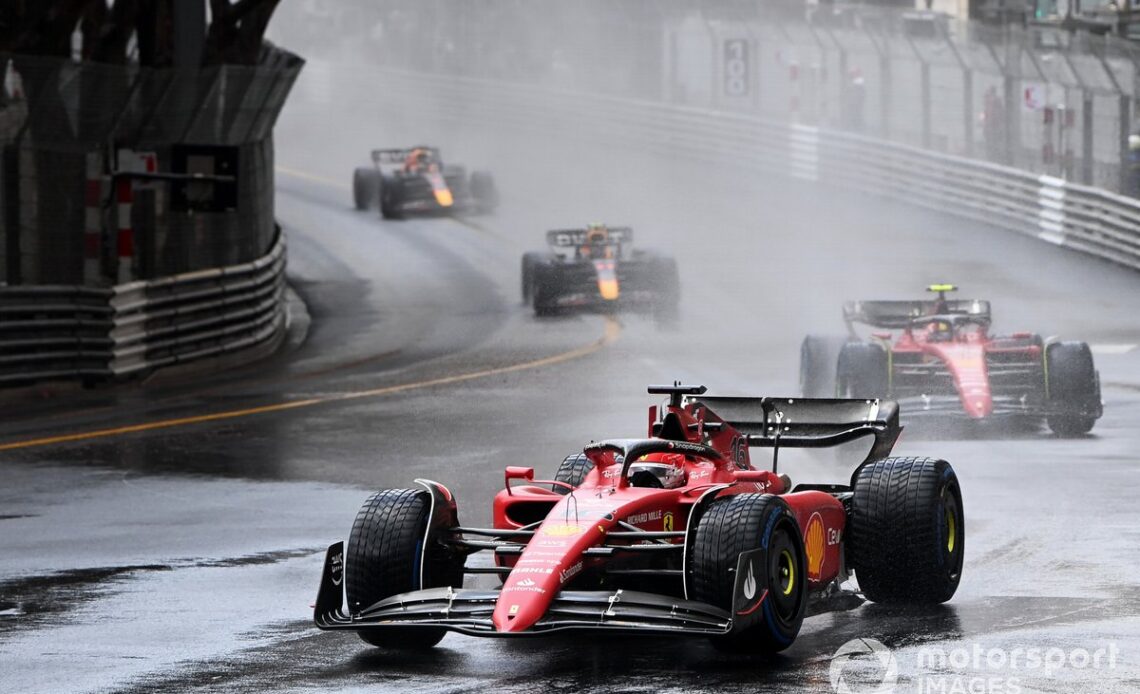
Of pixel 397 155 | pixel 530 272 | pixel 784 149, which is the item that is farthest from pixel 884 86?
pixel 530 272

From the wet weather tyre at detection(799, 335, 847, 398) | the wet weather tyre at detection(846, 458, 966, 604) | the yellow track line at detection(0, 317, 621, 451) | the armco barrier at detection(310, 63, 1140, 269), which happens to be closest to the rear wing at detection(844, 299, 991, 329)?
the wet weather tyre at detection(799, 335, 847, 398)

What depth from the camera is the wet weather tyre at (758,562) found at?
9.45 m

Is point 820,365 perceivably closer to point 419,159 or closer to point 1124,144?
point 1124,144

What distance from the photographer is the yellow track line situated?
19684 mm

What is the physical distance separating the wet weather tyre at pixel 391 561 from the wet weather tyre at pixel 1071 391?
9.86m

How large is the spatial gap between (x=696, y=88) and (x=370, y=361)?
29.8 meters

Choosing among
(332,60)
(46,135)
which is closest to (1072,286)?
(46,135)

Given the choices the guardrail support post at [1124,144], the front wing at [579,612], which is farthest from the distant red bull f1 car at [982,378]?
the guardrail support post at [1124,144]

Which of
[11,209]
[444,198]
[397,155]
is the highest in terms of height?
[11,209]

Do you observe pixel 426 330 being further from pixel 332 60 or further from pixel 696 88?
pixel 332 60

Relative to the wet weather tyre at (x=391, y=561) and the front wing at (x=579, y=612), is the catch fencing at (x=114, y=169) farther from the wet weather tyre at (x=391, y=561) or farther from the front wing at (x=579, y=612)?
the front wing at (x=579, y=612)

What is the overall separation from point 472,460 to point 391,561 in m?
7.62

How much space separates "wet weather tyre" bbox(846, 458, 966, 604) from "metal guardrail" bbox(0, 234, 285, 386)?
552 inches

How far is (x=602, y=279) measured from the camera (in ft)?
103
